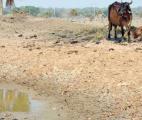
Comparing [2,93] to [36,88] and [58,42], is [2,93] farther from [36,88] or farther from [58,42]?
[58,42]

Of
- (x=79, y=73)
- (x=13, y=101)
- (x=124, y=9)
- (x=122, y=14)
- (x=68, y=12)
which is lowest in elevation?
(x=68, y=12)

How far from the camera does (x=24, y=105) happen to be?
14289mm

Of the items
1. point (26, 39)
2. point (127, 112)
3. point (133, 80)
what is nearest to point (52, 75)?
point (133, 80)

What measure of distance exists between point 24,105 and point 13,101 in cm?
74

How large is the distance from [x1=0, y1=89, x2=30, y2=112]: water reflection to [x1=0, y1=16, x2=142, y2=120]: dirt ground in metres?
0.50

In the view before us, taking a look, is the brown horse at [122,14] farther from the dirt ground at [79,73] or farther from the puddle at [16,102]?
the puddle at [16,102]

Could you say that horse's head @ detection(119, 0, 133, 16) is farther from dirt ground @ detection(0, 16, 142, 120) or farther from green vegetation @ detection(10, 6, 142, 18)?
green vegetation @ detection(10, 6, 142, 18)

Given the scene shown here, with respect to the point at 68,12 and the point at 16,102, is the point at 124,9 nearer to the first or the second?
the point at 16,102

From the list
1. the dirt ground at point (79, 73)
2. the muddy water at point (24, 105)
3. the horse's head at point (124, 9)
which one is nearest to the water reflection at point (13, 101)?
the muddy water at point (24, 105)

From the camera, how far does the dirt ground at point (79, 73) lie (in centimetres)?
1285

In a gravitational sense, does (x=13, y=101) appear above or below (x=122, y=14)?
below

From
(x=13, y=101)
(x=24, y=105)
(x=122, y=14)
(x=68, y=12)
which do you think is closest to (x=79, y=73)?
(x=13, y=101)

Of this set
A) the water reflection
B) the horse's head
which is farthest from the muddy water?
the horse's head

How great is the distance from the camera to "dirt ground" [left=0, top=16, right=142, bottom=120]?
12.9 metres
